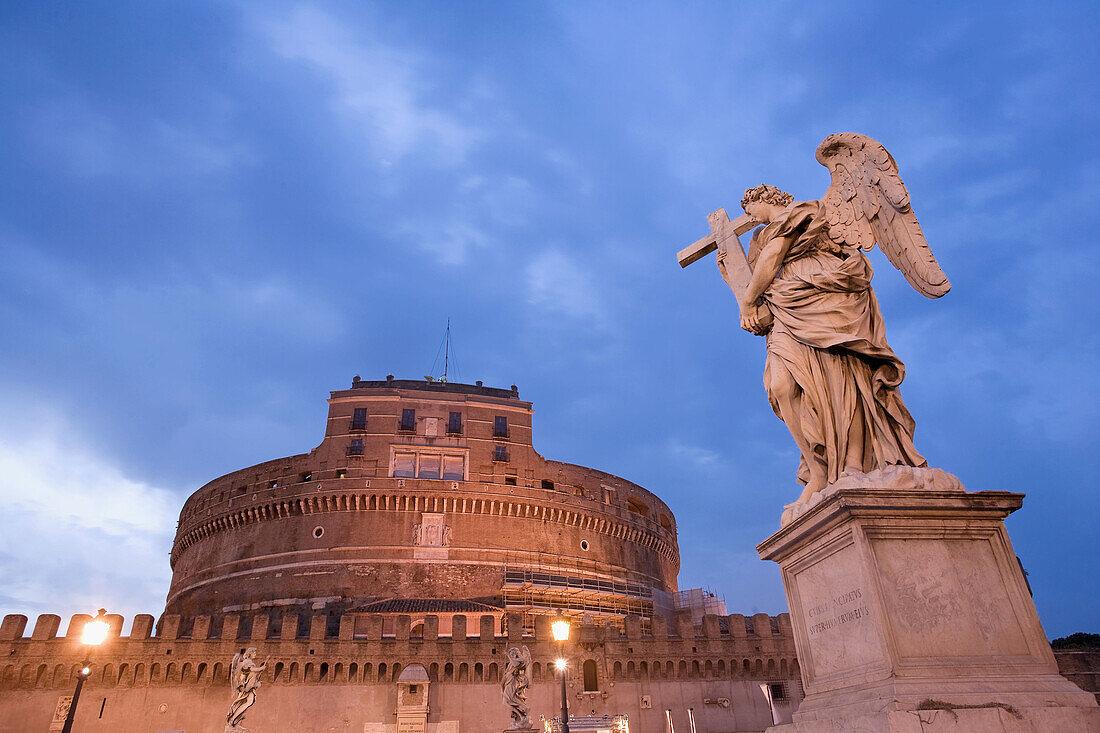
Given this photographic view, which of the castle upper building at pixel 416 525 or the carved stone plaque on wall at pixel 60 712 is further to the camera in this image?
the castle upper building at pixel 416 525

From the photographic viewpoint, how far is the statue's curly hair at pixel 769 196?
16.1ft

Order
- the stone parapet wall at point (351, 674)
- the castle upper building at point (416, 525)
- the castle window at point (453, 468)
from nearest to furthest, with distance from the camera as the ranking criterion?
the stone parapet wall at point (351, 674) → the castle upper building at point (416, 525) → the castle window at point (453, 468)

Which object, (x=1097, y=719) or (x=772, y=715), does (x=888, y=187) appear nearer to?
(x=1097, y=719)

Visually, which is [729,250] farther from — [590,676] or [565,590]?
[565,590]

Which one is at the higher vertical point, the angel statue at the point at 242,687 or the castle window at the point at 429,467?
the castle window at the point at 429,467

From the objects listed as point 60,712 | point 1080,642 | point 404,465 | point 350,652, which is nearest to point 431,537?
point 404,465

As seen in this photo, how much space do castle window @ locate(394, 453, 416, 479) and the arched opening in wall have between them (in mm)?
16317

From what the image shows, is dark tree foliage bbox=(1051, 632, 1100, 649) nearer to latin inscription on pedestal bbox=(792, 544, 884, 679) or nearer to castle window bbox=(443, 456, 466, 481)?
castle window bbox=(443, 456, 466, 481)

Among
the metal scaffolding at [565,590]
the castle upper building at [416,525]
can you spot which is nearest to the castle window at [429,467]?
the castle upper building at [416,525]

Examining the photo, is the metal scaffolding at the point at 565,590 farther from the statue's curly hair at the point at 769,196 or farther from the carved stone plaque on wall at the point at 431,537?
the statue's curly hair at the point at 769,196

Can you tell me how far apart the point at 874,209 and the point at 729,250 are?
3.76 feet

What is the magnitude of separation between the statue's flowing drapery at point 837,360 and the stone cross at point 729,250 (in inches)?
20.4

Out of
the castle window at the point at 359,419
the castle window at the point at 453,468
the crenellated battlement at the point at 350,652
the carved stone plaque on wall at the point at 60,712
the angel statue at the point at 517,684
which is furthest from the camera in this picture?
the castle window at the point at 359,419

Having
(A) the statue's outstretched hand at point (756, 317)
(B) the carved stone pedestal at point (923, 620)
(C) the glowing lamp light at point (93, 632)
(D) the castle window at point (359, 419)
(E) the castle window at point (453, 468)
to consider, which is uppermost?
(D) the castle window at point (359, 419)
